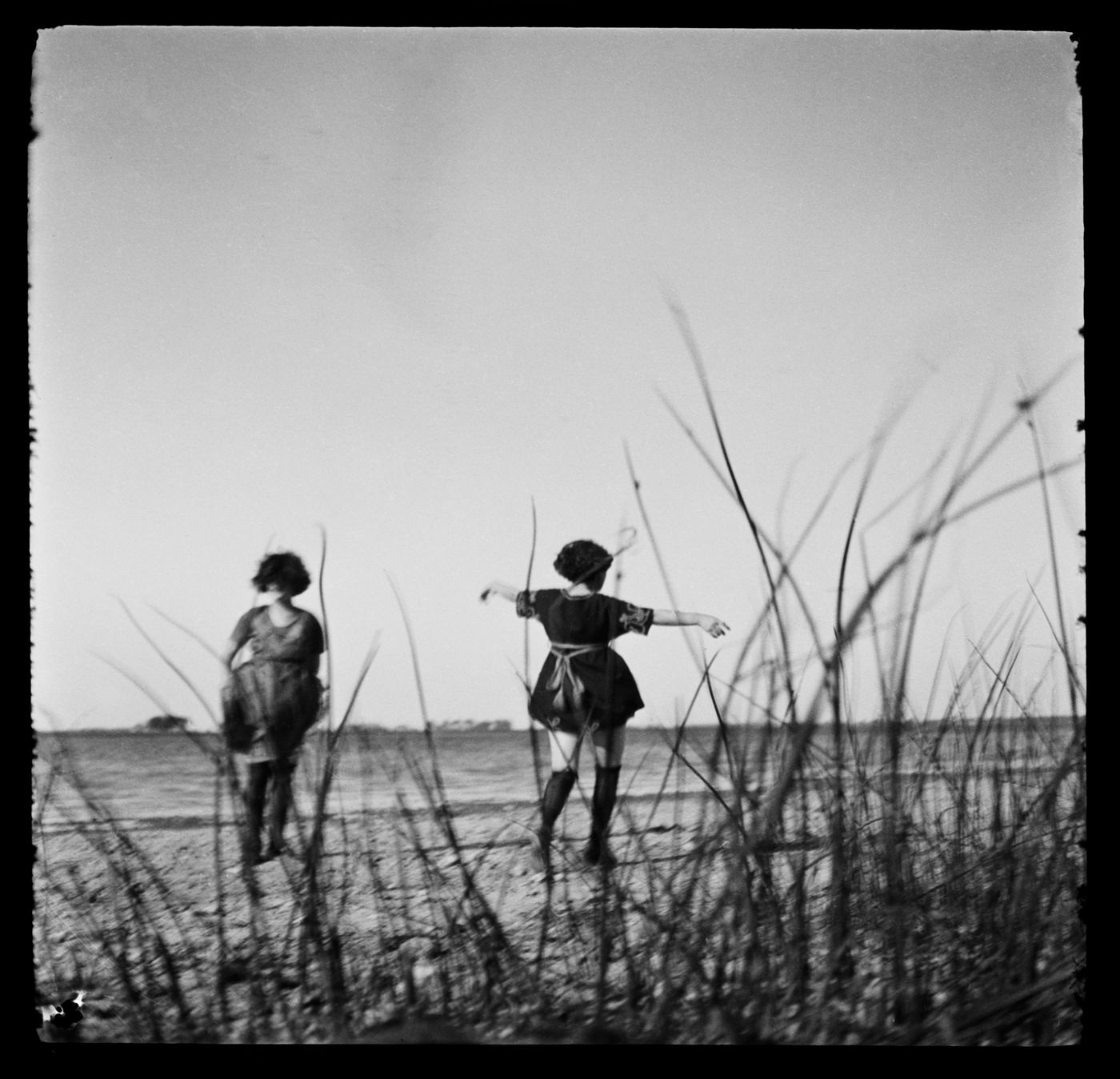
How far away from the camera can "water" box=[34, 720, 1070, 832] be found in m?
→ 1.62

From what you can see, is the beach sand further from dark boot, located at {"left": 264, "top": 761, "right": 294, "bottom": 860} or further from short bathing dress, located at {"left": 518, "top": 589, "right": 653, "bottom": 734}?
short bathing dress, located at {"left": 518, "top": 589, "right": 653, "bottom": 734}

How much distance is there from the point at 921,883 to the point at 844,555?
66 cm

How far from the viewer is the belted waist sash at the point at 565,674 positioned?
2.01 m

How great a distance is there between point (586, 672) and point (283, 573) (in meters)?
0.69

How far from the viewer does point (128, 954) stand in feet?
5.47

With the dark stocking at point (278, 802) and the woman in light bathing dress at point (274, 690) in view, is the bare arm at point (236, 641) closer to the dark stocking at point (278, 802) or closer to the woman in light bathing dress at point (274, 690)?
the woman in light bathing dress at point (274, 690)

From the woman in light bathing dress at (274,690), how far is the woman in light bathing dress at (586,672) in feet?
1.34

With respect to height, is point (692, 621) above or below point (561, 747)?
above

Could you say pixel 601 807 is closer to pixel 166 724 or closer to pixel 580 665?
pixel 580 665

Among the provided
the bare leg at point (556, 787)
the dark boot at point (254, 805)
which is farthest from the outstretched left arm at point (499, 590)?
the dark boot at point (254, 805)

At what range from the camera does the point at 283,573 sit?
1846mm

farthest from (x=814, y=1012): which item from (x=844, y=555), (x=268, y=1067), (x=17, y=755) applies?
(x=17, y=755)

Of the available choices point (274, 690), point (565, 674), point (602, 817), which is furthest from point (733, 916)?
point (274, 690)

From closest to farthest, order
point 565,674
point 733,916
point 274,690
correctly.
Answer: point 733,916, point 274,690, point 565,674
